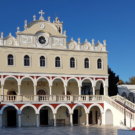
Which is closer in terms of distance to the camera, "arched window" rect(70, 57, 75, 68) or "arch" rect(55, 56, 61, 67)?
A: "arch" rect(55, 56, 61, 67)

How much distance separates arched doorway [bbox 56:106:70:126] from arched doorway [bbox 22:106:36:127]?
3.23 m

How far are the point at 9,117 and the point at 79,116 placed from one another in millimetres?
9346

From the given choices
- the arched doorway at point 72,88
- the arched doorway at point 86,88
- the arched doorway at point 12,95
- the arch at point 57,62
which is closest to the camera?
the arched doorway at point 12,95

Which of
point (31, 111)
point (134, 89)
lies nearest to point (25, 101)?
point (31, 111)

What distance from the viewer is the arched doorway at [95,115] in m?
43.6

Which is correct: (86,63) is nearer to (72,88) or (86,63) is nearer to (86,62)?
(86,62)

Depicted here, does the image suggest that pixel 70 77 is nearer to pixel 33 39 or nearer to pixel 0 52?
pixel 33 39

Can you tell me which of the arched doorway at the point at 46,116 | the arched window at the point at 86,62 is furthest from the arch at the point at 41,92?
the arched window at the point at 86,62

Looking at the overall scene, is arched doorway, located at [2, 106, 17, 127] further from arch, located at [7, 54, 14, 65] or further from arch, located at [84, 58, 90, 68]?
arch, located at [84, 58, 90, 68]

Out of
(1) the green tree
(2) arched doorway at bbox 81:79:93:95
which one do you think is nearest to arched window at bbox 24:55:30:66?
(2) arched doorway at bbox 81:79:93:95

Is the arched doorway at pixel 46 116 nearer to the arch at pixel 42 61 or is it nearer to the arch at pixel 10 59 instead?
the arch at pixel 42 61

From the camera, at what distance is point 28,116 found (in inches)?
1639

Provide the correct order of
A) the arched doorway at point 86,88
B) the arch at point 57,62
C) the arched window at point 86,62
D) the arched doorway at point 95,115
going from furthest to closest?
A: the arched doorway at point 86,88
the arched doorway at point 95,115
the arched window at point 86,62
the arch at point 57,62

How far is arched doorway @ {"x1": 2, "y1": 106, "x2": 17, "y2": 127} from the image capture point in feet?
135
